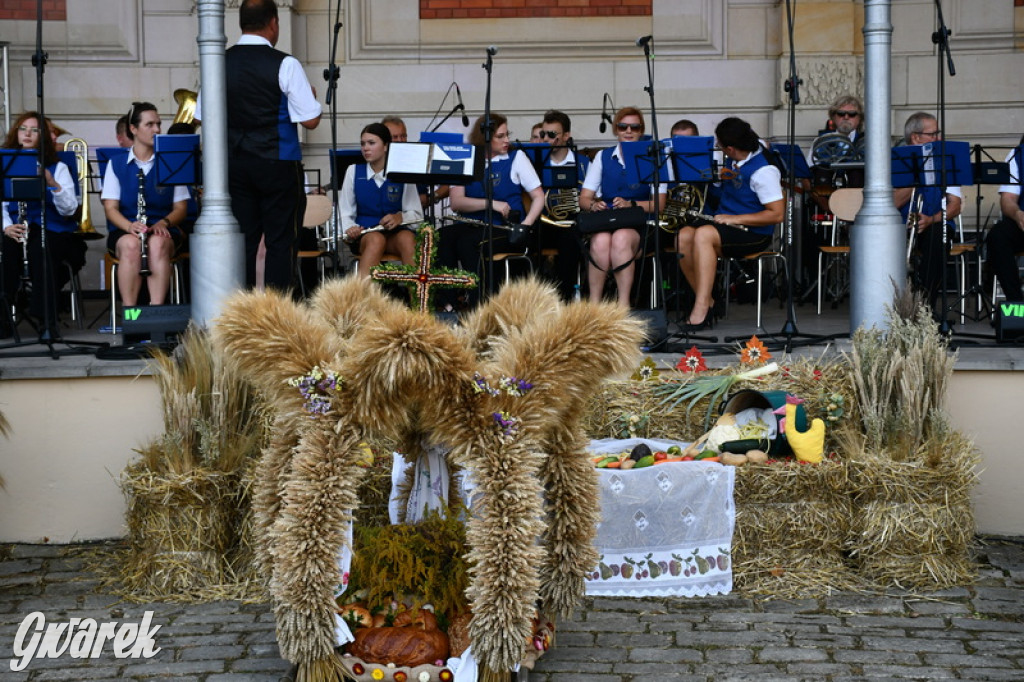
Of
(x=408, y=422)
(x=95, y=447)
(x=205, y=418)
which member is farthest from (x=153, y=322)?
(x=408, y=422)

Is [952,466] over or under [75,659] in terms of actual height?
over

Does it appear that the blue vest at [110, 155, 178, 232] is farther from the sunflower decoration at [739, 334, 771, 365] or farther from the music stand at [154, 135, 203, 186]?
the sunflower decoration at [739, 334, 771, 365]

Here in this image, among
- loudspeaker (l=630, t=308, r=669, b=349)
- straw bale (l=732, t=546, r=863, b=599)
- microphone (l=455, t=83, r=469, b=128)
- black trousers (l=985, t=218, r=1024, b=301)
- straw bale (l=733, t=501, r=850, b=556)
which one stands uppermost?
microphone (l=455, t=83, r=469, b=128)

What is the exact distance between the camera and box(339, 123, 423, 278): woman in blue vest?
317 inches

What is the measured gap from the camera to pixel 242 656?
4527 mm

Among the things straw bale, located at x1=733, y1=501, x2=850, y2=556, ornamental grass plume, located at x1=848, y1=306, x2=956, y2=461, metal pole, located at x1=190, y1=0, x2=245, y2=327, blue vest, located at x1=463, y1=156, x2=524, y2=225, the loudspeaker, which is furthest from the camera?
blue vest, located at x1=463, y1=156, x2=524, y2=225

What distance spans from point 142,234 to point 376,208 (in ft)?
4.72

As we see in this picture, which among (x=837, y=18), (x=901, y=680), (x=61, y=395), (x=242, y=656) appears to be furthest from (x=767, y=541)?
(x=837, y=18)

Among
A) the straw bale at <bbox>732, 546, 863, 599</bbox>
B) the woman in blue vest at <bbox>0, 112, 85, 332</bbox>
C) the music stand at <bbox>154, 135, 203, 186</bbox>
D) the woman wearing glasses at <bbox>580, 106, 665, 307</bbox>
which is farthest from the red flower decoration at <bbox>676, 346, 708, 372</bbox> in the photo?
the woman in blue vest at <bbox>0, 112, 85, 332</bbox>

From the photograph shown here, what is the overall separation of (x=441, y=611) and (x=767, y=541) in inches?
63.3

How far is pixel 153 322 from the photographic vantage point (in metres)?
6.34

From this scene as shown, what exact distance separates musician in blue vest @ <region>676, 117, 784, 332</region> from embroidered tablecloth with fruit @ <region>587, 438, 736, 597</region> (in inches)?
94.0

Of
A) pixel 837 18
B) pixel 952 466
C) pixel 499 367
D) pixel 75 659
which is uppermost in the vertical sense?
pixel 837 18

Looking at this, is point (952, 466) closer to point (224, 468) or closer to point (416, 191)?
point (224, 468)
